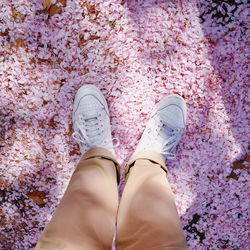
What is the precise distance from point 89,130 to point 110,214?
66 cm

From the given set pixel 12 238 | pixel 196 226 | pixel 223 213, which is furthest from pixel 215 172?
pixel 12 238

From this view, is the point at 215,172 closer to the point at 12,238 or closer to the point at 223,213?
the point at 223,213

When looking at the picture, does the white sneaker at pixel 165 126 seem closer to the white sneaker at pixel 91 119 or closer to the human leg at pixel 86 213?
the white sneaker at pixel 91 119

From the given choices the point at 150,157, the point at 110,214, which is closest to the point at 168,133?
the point at 150,157

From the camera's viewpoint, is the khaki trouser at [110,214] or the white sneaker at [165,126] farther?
the white sneaker at [165,126]

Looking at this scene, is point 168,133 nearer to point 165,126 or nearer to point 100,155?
point 165,126

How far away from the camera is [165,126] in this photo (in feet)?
5.41

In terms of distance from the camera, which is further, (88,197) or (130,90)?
(130,90)

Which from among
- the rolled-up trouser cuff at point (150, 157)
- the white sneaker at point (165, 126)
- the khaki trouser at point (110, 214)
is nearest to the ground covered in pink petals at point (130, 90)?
the white sneaker at point (165, 126)

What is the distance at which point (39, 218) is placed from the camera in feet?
5.92

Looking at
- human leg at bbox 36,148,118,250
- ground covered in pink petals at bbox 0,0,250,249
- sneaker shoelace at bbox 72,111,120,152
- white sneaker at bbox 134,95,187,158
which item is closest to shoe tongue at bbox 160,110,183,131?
white sneaker at bbox 134,95,187,158

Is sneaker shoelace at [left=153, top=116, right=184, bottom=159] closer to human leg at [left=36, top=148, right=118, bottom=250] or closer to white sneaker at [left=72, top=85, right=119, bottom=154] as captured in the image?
white sneaker at [left=72, top=85, right=119, bottom=154]

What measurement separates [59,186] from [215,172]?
127 centimetres

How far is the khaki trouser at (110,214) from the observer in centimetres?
105
